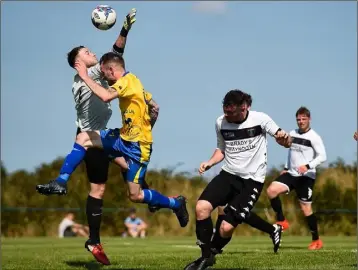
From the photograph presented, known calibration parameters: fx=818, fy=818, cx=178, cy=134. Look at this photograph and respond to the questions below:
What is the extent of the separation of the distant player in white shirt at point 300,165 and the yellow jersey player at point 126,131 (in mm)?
5661

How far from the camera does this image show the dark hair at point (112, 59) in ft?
32.6

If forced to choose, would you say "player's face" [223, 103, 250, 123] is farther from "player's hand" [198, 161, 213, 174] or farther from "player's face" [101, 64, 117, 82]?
"player's face" [101, 64, 117, 82]

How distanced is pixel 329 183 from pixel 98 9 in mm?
20943

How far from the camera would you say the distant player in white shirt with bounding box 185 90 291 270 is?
31.8 feet

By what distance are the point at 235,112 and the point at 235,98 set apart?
17cm

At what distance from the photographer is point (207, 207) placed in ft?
31.8

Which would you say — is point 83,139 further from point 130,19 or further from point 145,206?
point 145,206

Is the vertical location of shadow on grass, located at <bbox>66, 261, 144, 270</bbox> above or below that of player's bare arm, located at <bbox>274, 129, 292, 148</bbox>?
below

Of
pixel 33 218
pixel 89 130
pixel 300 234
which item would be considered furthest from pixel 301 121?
pixel 33 218

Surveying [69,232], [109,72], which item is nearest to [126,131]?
[109,72]

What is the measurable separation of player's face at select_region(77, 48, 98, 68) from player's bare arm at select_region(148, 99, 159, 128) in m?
1.05

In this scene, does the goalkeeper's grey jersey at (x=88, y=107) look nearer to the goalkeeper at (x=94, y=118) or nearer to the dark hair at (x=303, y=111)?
the goalkeeper at (x=94, y=118)

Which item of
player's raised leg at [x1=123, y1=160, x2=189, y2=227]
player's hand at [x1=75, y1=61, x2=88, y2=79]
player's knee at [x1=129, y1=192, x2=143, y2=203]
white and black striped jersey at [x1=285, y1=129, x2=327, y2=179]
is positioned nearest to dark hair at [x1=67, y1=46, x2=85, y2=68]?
player's hand at [x1=75, y1=61, x2=88, y2=79]

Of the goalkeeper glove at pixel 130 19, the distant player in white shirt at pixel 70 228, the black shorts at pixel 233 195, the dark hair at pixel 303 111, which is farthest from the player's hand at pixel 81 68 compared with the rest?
the distant player in white shirt at pixel 70 228
